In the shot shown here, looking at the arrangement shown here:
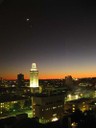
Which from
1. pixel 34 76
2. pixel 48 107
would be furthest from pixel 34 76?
pixel 48 107

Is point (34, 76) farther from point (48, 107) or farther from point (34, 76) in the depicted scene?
point (48, 107)

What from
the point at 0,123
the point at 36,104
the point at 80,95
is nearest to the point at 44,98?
the point at 36,104

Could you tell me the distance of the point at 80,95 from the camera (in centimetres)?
1462

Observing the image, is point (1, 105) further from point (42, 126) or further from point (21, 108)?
point (42, 126)

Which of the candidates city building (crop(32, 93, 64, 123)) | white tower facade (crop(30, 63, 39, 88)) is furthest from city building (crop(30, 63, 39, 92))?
city building (crop(32, 93, 64, 123))

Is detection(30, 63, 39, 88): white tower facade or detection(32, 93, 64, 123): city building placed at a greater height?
detection(30, 63, 39, 88): white tower facade

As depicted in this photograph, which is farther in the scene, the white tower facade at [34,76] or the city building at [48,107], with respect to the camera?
the white tower facade at [34,76]

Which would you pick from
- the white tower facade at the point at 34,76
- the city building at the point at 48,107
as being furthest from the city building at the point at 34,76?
the city building at the point at 48,107

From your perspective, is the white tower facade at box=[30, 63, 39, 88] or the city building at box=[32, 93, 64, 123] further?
the white tower facade at box=[30, 63, 39, 88]

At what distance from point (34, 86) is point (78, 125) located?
413 inches

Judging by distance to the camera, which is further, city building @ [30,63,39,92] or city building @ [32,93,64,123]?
city building @ [30,63,39,92]

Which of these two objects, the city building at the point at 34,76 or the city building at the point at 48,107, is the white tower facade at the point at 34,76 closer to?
the city building at the point at 34,76

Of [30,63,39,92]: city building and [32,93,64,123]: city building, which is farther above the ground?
[30,63,39,92]: city building

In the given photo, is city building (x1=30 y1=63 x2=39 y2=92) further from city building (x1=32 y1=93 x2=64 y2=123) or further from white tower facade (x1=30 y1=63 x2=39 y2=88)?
city building (x1=32 y1=93 x2=64 y2=123)
